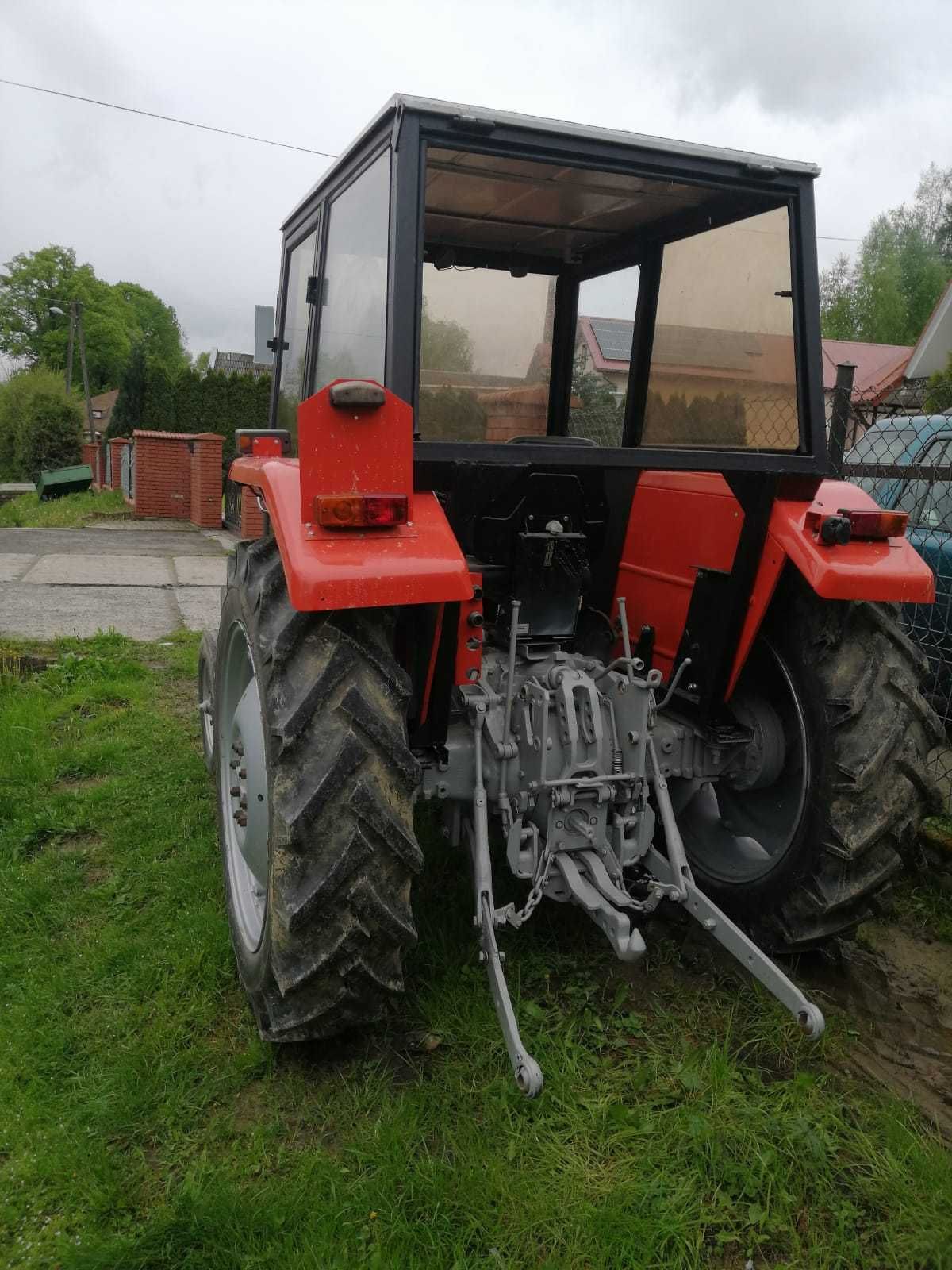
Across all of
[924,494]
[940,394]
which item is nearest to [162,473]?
[940,394]

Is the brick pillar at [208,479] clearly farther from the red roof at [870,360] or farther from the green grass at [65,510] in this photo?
the red roof at [870,360]

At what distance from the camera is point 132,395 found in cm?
2511

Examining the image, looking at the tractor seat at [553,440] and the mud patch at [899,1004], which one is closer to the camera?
the mud patch at [899,1004]

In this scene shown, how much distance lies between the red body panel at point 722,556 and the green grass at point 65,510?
A: 13.4 metres

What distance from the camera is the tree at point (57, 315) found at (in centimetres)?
5994

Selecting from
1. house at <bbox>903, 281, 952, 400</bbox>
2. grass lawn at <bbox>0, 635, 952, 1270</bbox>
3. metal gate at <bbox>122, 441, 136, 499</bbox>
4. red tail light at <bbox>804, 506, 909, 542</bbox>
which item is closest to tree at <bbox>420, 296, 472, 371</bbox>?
red tail light at <bbox>804, 506, 909, 542</bbox>

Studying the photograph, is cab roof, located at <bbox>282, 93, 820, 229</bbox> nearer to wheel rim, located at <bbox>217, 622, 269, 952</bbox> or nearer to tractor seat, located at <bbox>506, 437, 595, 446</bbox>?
tractor seat, located at <bbox>506, 437, 595, 446</bbox>

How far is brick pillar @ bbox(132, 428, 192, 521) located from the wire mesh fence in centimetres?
1378

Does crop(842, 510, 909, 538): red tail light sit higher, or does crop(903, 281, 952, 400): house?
crop(903, 281, 952, 400): house

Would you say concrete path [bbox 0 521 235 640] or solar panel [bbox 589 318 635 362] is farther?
concrete path [bbox 0 521 235 640]

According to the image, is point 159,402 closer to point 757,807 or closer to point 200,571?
point 200,571

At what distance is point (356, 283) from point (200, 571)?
827 cm

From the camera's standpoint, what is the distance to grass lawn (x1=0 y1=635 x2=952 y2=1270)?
2.03 m

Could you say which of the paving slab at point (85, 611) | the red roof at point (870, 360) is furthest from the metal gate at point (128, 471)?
the red roof at point (870, 360)
